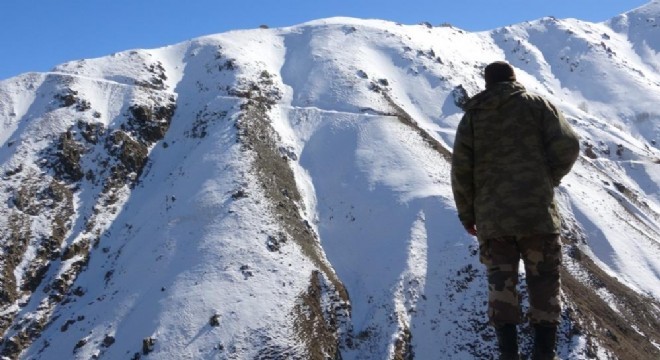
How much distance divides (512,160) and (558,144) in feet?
1.58

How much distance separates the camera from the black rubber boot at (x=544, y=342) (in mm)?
6227

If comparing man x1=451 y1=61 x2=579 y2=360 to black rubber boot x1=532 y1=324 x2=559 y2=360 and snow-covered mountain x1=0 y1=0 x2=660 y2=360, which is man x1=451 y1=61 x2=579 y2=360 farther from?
snow-covered mountain x1=0 y1=0 x2=660 y2=360

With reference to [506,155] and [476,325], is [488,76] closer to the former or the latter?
[506,155]

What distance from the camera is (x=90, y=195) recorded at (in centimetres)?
5328

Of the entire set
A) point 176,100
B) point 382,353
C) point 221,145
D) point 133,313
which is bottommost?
point 382,353

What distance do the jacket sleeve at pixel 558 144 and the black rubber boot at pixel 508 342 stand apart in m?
1.60

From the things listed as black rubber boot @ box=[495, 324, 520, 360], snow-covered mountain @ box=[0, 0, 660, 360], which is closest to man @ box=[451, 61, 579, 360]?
black rubber boot @ box=[495, 324, 520, 360]

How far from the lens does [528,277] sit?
6.51 metres

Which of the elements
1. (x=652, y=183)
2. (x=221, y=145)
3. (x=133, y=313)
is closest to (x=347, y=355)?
(x=133, y=313)

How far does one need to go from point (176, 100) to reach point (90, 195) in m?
15.5

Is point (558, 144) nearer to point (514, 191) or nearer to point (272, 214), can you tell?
point (514, 191)

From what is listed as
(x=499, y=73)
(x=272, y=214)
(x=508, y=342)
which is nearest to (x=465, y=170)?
(x=499, y=73)

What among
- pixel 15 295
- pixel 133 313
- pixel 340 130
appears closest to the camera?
pixel 133 313

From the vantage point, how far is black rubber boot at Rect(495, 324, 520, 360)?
6305mm
